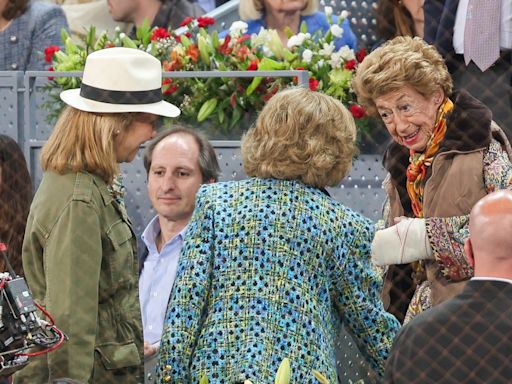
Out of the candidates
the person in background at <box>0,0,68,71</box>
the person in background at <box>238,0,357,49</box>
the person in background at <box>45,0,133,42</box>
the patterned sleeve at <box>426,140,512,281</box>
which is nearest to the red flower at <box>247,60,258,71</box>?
the person in background at <box>238,0,357,49</box>

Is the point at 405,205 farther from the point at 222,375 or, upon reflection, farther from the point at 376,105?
the point at 222,375

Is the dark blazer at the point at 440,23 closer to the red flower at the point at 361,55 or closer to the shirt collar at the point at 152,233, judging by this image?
the red flower at the point at 361,55

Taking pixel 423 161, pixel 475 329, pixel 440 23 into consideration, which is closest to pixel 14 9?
pixel 440 23

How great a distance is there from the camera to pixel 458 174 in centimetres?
438

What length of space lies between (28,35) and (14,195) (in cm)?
153

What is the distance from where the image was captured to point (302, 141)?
3865 millimetres

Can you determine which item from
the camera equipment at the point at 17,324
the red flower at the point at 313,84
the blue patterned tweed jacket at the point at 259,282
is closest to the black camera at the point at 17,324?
the camera equipment at the point at 17,324

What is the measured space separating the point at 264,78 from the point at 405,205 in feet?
2.94

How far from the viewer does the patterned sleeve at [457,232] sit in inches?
170

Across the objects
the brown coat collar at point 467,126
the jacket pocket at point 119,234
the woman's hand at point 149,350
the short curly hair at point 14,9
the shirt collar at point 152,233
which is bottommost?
the woman's hand at point 149,350

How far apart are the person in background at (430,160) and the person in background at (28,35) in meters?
2.30

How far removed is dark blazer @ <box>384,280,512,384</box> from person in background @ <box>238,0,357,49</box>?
2.93 meters

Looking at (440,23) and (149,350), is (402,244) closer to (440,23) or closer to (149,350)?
(149,350)

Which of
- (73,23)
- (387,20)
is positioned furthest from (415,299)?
(73,23)
